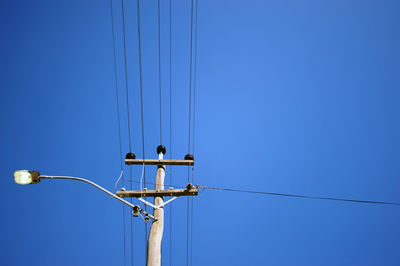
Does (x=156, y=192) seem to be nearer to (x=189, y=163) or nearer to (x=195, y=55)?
(x=189, y=163)

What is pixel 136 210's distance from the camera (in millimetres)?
3586

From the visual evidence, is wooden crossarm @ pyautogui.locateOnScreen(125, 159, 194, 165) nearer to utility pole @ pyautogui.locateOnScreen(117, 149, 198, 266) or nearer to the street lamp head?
utility pole @ pyautogui.locateOnScreen(117, 149, 198, 266)

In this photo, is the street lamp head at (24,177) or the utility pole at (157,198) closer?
the street lamp head at (24,177)

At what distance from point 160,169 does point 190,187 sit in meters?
1.32

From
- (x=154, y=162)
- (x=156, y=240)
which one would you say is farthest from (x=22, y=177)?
(x=154, y=162)

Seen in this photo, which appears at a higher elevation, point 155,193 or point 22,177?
point 22,177

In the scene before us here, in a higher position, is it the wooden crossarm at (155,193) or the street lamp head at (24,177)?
the street lamp head at (24,177)

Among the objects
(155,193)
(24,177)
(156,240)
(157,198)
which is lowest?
(156,240)

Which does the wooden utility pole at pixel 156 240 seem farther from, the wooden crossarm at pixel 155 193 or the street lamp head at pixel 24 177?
the street lamp head at pixel 24 177

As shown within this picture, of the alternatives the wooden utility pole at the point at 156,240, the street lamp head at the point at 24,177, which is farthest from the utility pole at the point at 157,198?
the street lamp head at the point at 24,177

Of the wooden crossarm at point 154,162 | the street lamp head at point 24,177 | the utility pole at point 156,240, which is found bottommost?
the utility pole at point 156,240

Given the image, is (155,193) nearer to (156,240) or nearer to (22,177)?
(156,240)

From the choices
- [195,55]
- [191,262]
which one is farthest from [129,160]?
[191,262]

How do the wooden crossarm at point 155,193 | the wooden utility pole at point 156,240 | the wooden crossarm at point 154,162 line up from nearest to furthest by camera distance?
the wooden utility pole at point 156,240 < the wooden crossarm at point 155,193 < the wooden crossarm at point 154,162
